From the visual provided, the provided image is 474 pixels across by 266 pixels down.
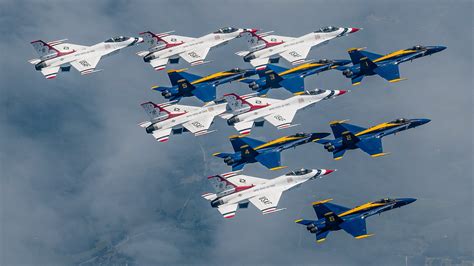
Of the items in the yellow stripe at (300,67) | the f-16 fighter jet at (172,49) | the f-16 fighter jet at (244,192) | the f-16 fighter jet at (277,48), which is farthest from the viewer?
the f-16 fighter jet at (172,49)

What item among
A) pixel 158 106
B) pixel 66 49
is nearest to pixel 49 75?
pixel 66 49

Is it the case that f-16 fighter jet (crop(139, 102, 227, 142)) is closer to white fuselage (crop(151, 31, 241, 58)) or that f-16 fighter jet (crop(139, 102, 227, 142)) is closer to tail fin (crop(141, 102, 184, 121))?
tail fin (crop(141, 102, 184, 121))

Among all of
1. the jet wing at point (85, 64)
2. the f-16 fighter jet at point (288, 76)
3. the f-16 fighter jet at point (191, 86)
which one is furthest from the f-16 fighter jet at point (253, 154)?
the jet wing at point (85, 64)

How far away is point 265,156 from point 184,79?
1983 cm

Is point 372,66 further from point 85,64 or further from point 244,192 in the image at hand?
point 85,64

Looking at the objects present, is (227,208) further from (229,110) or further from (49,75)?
(49,75)

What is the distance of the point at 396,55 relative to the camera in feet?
593

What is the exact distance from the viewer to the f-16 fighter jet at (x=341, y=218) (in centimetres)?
16088

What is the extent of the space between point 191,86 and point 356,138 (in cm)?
2921

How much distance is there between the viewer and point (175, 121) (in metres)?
174

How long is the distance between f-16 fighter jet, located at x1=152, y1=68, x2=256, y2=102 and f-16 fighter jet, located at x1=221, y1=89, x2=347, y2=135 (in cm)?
488

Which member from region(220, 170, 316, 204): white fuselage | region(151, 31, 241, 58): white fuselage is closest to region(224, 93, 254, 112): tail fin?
region(220, 170, 316, 204): white fuselage

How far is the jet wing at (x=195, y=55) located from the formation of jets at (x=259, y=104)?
18 centimetres

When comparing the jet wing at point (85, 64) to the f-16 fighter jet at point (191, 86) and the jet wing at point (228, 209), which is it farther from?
the jet wing at point (228, 209)
